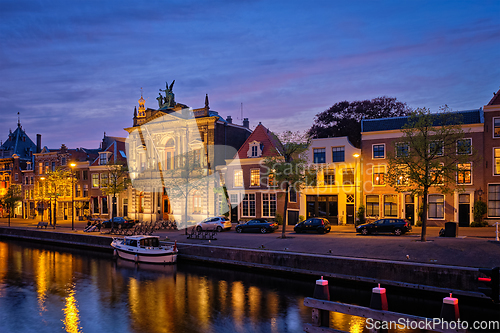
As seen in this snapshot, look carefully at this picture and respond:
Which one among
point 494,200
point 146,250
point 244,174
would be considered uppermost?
point 244,174

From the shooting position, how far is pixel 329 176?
44594mm

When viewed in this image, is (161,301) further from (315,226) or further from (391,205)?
(391,205)

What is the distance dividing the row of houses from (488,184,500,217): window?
0.28 feet

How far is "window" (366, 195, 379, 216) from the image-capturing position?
42.2m

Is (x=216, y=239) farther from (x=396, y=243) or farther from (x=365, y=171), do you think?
(x=365, y=171)

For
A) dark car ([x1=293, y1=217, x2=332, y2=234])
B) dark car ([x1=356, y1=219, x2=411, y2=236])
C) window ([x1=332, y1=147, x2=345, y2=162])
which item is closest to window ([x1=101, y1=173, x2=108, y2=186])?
dark car ([x1=293, y1=217, x2=332, y2=234])

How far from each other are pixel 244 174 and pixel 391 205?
59.9 feet

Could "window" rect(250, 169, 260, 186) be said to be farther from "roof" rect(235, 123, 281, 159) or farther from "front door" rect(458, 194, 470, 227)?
"front door" rect(458, 194, 470, 227)

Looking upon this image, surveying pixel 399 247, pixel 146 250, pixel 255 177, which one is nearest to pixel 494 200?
pixel 399 247

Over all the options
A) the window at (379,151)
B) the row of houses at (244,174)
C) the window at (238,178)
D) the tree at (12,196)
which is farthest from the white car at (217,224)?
the tree at (12,196)

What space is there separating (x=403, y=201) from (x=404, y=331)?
25784mm

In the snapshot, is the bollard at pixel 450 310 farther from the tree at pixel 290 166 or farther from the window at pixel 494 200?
the window at pixel 494 200

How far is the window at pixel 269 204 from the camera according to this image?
4759 centimetres

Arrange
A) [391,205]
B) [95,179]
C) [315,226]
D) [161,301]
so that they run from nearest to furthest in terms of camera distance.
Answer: [161,301] < [315,226] < [391,205] < [95,179]
